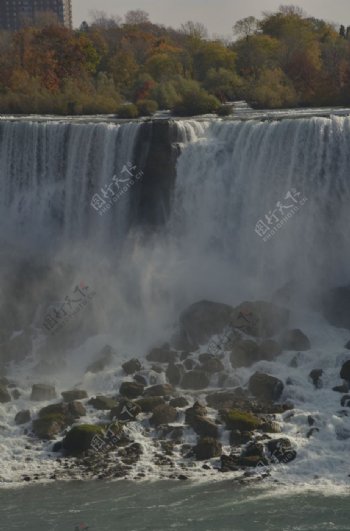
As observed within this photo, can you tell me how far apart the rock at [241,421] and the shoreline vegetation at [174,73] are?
19.6m

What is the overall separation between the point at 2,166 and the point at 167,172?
651cm

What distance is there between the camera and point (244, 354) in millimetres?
25281

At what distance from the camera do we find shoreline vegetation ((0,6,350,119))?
43.7 m

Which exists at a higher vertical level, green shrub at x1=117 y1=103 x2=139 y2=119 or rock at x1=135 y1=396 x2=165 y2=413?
green shrub at x1=117 y1=103 x2=139 y2=119

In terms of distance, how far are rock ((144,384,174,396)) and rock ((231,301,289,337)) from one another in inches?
146

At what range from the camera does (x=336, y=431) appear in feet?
69.9

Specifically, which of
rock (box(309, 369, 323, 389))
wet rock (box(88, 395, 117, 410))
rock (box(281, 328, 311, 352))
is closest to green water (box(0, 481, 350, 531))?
wet rock (box(88, 395, 117, 410))

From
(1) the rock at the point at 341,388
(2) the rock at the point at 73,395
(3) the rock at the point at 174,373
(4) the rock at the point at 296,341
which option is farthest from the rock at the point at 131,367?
(1) the rock at the point at 341,388

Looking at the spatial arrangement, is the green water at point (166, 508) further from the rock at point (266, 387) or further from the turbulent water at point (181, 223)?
the turbulent water at point (181, 223)

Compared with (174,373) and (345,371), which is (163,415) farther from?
(345,371)

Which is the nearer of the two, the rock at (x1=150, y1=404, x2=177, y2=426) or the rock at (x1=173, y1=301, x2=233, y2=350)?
the rock at (x1=150, y1=404, x2=177, y2=426)

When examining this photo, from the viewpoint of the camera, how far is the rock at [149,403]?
74.9 feet

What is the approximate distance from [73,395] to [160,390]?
2292 mm

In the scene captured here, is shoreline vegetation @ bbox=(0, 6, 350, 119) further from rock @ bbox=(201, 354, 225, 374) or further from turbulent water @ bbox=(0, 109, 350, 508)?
rock @ bbox=(201, 354, 225, 374)
